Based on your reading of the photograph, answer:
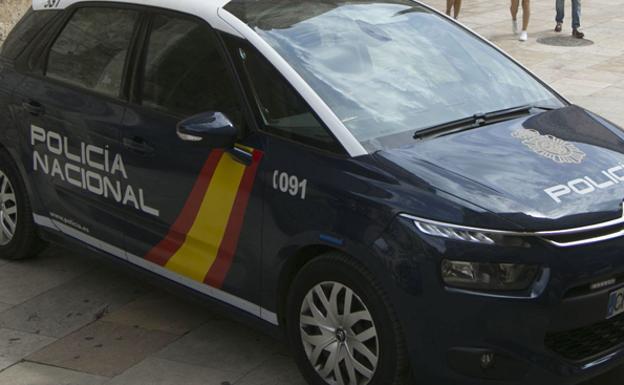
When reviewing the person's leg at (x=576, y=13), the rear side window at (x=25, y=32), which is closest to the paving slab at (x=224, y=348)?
the rear side window at (x=25, y=32)

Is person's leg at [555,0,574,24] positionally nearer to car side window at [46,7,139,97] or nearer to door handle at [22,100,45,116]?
car side window at [46,7,139,97]

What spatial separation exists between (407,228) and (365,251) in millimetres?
196

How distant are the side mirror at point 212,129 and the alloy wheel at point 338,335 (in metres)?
0.75

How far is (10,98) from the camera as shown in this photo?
5.98m

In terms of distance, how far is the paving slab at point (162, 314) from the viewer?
5488 mm

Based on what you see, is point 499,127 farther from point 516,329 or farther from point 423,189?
point 516,329

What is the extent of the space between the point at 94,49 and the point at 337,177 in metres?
1.88

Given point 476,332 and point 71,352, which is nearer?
point 476,332

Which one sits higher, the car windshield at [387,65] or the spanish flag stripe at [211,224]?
the car windshield at [387,65]

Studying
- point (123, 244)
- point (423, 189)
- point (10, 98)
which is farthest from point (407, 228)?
point (10, 98)

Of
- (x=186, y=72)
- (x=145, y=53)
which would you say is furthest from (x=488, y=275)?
(x=145, y=53)

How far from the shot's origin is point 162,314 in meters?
5.64

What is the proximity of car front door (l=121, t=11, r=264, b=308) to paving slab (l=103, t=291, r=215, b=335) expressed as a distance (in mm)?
350

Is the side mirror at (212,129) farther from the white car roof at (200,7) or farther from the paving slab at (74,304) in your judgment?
the paving slab at (74,304)
